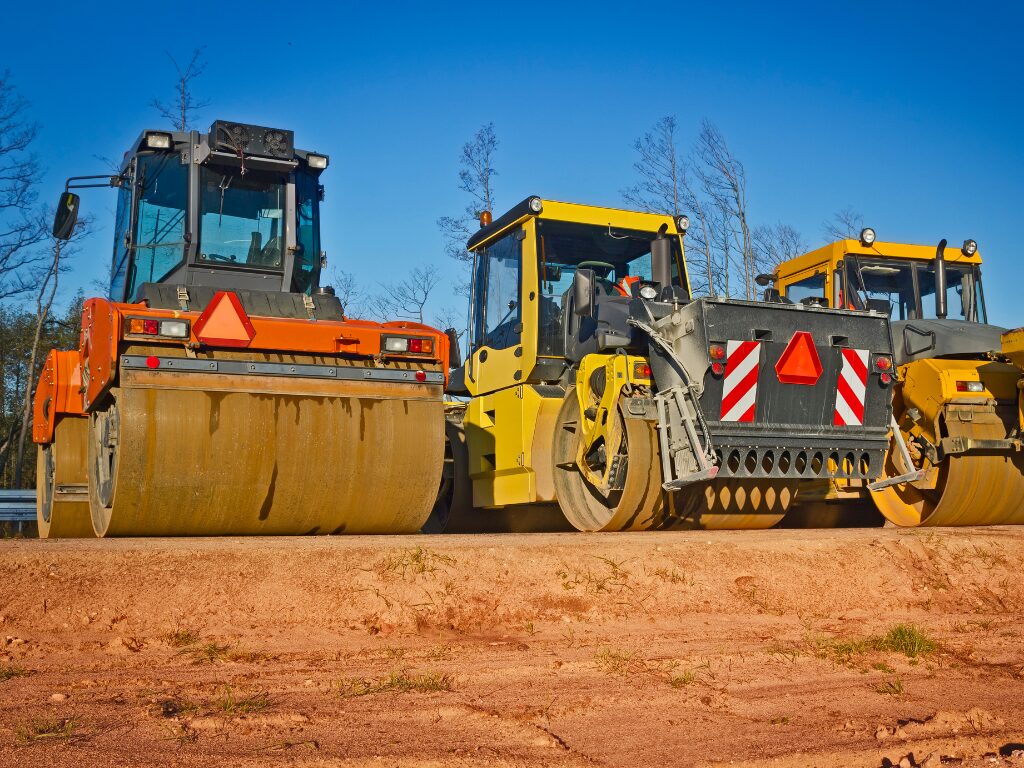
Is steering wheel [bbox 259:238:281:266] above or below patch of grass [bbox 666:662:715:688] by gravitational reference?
above

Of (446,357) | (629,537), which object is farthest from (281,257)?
(629,537)

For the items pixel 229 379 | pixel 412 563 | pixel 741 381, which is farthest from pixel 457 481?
pixel 412 563

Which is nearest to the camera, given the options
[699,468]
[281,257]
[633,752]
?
[633,752]

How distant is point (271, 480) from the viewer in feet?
21.9

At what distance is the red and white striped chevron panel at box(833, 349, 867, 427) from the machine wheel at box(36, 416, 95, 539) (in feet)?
18.5

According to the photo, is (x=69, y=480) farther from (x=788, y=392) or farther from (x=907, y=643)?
(x=907, y=643)

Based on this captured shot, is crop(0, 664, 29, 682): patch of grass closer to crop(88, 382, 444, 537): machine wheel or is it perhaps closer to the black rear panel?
crop(88, 382, 444, 537): machine wheel

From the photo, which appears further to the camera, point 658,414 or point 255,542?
point 658,414

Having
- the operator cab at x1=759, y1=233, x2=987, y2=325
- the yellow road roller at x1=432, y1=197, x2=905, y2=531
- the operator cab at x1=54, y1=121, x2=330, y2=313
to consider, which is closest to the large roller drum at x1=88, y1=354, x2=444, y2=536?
the operator cab at x1=54, y1=121, x2=330, y2=313

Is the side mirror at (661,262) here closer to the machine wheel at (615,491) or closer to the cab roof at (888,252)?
the machine wheel at (615,491)

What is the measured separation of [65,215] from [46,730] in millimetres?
5165

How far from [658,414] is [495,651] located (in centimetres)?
324

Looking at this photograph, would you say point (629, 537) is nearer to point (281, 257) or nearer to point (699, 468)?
point (699, 468)

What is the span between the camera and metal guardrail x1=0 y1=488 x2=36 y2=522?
11508mm
